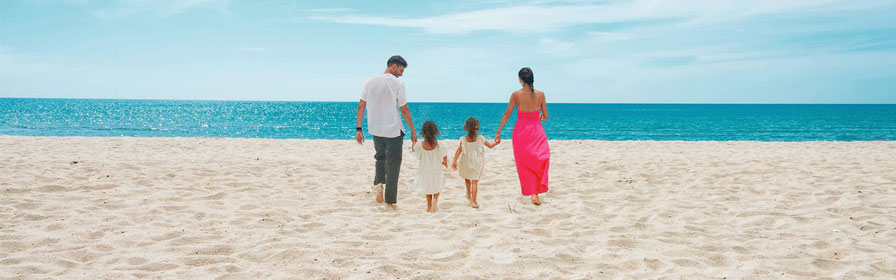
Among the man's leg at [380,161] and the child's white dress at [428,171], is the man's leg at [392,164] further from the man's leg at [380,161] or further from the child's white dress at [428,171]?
the child's white dress at [428,171]

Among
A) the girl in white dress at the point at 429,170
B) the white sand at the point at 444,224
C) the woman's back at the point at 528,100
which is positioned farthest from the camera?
the woman's back at the point at 528,100

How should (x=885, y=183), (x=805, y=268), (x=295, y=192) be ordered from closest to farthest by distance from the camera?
(x=805, y=268) → (x=295, y=192) → (x=885, y=183)

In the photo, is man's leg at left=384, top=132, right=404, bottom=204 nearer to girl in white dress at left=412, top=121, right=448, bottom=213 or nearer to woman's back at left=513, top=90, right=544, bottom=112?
girl in white dress at left=412, top=121, right=448, bottom=213

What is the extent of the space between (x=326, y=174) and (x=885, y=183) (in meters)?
8.26

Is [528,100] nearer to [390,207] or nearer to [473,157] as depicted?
[473,157]

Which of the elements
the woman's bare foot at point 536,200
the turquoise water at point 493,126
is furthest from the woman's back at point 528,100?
the turquoise water at point 493,126

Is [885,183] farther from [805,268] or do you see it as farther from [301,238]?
[301,238]

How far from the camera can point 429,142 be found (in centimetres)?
569

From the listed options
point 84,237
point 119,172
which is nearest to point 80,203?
point 84,237

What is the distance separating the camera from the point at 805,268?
12.3 feet

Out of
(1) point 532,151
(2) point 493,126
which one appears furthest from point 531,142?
(2) point 493,126

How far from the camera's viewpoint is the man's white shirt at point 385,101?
5.46 metres

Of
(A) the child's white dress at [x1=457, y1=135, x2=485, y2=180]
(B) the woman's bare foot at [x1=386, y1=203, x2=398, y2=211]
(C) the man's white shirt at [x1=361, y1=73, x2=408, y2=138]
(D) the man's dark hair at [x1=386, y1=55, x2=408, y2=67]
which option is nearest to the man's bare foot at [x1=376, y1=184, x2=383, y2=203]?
(B) the woman's bare foot at [x1=386, y1=203, x2=398, y2=211]

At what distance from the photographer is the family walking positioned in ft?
18.0
